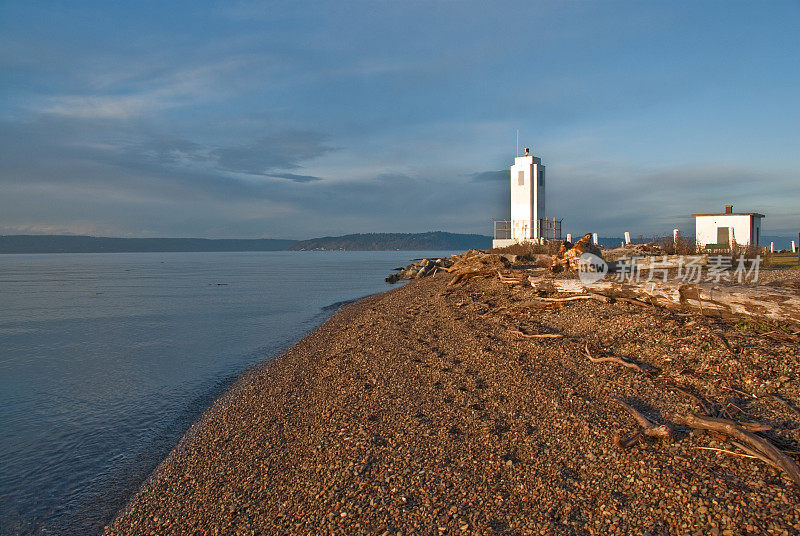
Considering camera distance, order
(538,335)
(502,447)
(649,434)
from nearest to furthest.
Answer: (649,434), (502,447), (538,335)

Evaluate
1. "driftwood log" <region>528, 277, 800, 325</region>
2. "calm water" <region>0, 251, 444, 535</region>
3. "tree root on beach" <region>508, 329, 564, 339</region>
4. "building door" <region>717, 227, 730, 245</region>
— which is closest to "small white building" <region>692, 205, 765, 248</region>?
"building door" <region>717, 227, 730, 245</region>

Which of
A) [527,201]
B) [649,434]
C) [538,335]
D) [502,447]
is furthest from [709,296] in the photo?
[527,201]

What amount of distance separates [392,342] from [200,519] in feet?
23.5

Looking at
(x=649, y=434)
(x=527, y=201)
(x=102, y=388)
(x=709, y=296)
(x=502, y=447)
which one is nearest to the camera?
(x=649, y=434)

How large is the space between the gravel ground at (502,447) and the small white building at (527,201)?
31.4 m

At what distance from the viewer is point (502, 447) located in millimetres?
5430

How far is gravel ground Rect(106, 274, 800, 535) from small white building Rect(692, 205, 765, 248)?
2969cm

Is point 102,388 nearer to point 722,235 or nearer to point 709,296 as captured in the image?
point 709,296

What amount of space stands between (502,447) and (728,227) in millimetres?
35775

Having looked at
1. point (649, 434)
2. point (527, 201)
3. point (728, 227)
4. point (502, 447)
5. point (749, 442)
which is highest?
point (527, 201)

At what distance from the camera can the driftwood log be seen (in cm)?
779

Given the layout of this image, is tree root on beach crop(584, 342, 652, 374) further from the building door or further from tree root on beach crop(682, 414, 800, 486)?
the building door

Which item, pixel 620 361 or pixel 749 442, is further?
pixel 620 361

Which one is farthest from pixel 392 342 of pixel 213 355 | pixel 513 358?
pixel 213 355
